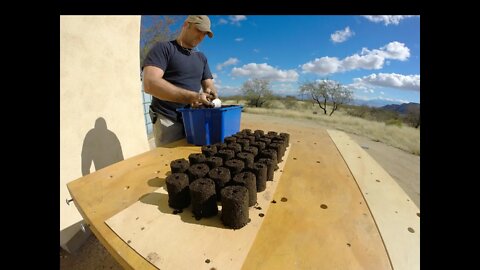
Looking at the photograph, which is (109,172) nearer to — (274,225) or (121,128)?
(274,225)

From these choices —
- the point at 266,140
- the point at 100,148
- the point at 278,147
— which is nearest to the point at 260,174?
the point at 278,147

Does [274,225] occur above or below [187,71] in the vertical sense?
below

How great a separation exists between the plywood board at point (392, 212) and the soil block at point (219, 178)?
51 centimetres

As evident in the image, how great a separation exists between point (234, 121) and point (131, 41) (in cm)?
200

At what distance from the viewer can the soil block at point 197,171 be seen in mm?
852

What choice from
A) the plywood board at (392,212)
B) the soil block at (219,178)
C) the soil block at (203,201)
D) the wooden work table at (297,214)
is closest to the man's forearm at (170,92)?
the wooden work table at (297,214)

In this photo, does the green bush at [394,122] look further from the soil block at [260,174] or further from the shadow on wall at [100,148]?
the soil block at [260,174]

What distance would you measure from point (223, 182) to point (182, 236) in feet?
0.78

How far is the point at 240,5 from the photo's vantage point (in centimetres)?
54

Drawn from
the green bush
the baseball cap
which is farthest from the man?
the green bush

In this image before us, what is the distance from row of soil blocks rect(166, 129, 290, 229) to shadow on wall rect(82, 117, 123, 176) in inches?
62.9

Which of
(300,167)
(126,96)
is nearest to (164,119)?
(300,167)

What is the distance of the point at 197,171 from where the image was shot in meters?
0.87

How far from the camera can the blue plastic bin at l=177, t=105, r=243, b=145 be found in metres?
1.45
